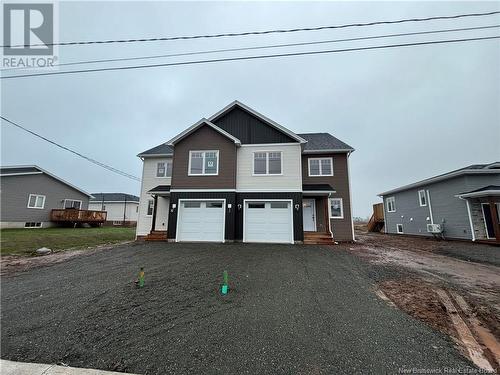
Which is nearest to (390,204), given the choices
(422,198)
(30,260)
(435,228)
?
(422,198)

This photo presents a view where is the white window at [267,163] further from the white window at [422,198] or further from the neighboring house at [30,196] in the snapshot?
the neighboring house at [30,196]

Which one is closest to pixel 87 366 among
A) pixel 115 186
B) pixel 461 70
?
pixel 461 70

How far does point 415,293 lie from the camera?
4754 millimetres

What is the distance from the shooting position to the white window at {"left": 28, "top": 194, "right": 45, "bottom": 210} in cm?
2003

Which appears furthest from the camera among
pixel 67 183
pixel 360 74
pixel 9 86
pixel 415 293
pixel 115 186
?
pixel 115 186

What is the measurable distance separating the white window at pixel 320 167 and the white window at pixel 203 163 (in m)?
6.96

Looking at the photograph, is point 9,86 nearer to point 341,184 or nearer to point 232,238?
point 232,238

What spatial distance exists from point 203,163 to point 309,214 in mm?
7922

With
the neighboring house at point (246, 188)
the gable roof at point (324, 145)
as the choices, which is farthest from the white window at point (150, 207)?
the gable roof at point (324, 145)

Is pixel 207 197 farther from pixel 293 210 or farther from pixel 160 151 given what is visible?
pixel 160 151

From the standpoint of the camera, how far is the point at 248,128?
13.3 meters

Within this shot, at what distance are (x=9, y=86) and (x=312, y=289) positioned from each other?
1659 cm

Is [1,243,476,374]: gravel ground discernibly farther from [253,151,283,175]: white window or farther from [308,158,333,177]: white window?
[308,158,333,177]: white window

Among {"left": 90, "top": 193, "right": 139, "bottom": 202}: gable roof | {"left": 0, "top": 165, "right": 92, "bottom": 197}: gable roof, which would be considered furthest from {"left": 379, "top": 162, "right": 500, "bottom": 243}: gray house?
{"left": 90, "top": 193, "right": 139, "bottom": 202}: gable roof
